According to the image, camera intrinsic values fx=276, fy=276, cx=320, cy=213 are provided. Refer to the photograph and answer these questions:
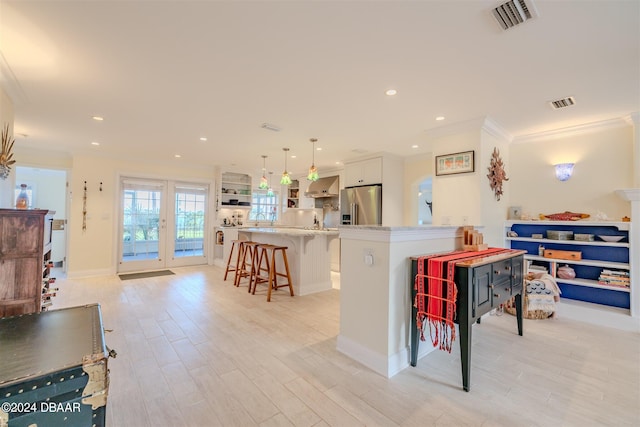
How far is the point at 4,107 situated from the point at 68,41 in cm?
156

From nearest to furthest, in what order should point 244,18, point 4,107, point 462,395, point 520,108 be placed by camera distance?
point 244,18, point 462,395, point 4,107, point 520,108

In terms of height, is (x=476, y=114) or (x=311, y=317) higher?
(x=476, y=114)

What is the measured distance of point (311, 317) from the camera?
339 centimetres

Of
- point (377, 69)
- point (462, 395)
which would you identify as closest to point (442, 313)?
point (462, 395)

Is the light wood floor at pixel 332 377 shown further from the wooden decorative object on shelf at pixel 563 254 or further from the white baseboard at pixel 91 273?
the white baseboard at pixel 91 273

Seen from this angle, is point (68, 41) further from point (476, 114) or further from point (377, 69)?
point (476, 114)

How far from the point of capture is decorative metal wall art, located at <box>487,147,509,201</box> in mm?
3707

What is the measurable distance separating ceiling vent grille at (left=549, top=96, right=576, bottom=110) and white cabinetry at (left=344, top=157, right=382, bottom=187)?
2819 mm

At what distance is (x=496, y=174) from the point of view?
3781mm

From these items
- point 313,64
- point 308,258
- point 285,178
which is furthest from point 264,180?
point 313,64

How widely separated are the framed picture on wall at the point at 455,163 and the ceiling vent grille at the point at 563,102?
901 mm

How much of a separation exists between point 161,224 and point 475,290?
6.53 meters

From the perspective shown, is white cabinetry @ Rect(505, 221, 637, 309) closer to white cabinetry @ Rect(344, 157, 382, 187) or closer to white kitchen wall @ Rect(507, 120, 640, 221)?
white kitchen wall @ Rect(507, 120, 640, 221)

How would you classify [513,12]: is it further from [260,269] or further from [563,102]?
[260,269]
